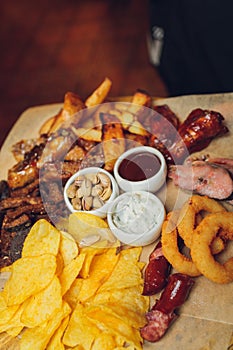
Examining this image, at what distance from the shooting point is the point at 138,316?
6.21 ft

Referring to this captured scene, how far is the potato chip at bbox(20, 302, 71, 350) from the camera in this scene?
74.2 inches

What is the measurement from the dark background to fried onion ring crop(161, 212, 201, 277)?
239 cm

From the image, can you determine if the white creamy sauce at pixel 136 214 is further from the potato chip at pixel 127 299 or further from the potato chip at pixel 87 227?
the potato chip at pixel 127 299

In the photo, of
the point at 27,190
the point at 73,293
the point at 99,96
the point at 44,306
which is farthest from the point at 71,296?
the point at 99,96

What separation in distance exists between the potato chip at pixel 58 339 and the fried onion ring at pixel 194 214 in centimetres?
59

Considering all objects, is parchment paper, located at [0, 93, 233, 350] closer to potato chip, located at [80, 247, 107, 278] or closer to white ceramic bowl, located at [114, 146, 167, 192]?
white ceramic bowl, located at [114, 146, 167, 192]

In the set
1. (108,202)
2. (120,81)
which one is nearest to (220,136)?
(108,202)

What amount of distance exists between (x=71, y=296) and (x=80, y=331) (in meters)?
0.18

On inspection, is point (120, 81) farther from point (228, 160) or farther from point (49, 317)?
point (49, 317)

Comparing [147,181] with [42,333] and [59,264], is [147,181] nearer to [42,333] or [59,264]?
[59,264]

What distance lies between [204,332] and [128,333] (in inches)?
11.4

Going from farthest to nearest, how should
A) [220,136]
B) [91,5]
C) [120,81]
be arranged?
1. [91,5]
2. [120,81]
3. [220,136]

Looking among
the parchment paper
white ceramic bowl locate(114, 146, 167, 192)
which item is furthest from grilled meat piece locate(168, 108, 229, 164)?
the parchment paper

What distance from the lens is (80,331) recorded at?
6.17 feet
